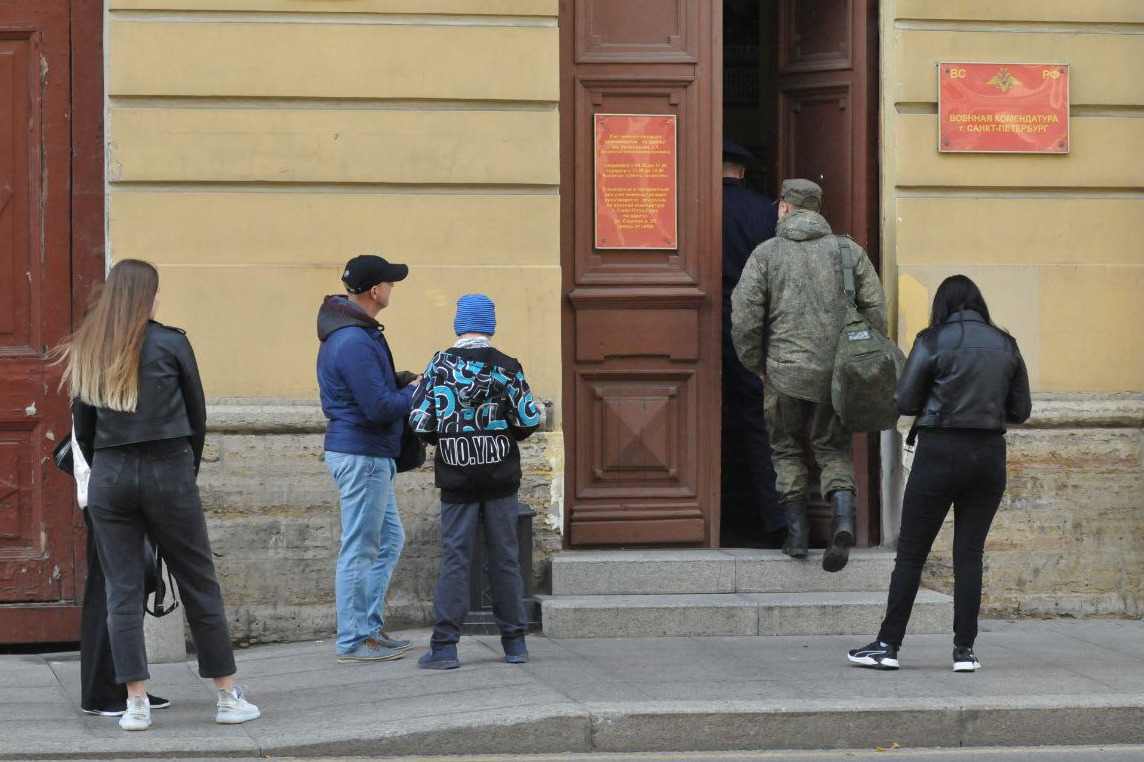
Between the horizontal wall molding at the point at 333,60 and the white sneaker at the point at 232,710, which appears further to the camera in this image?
the horizontal wall molding at the point at 333,60

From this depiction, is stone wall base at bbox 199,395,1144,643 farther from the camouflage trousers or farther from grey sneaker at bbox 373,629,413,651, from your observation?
the camouflage trousers

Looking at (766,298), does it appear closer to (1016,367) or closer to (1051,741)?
(1016,367)

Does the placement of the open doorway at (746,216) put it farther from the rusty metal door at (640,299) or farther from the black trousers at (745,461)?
the rusty metal door at (640,299)

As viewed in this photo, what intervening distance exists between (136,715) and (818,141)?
522cm

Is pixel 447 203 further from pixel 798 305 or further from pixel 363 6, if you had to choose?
pixel 798 305

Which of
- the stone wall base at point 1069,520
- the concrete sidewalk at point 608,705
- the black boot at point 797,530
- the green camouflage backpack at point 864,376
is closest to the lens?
the concrete sidewalk at point 608,705

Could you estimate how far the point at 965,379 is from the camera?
22.8 ft

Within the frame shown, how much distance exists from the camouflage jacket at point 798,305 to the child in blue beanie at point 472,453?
1.71m

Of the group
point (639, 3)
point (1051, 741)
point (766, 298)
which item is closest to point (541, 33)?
point (639, 3)

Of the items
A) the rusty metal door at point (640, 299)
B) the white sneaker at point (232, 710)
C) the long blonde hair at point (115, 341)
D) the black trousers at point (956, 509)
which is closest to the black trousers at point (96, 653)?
the white sneaker at point (232, 710)

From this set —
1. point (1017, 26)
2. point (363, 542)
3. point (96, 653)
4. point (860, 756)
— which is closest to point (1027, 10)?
point (1017, 26)

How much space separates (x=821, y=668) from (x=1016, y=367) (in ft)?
5.42

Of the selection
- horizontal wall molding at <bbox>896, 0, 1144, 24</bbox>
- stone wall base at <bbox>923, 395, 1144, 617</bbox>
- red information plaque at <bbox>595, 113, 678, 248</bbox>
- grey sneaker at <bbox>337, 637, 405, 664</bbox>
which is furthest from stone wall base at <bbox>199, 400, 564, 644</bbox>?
horizontal wall molding at <bbox>896, 0, 1144, 24</bbox>

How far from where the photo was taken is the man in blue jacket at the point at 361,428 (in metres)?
7.18
